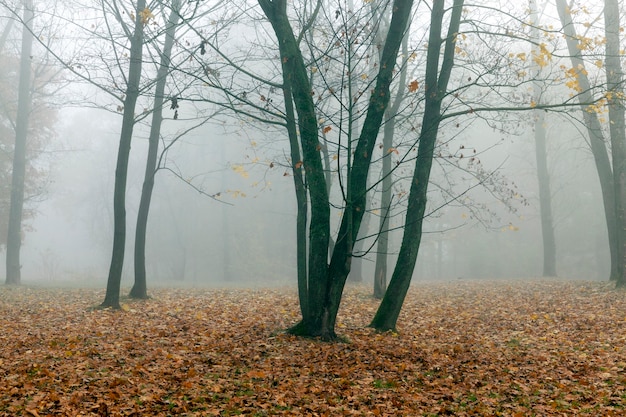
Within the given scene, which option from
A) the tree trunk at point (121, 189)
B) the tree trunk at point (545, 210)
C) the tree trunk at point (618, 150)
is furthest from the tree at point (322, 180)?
the tree trunk at point (545, 210)

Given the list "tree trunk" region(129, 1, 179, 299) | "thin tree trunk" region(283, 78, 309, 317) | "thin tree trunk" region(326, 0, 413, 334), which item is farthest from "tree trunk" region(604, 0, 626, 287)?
"tree trunk" region(129, 1, 179, 299)

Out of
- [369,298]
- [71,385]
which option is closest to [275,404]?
[71,385]

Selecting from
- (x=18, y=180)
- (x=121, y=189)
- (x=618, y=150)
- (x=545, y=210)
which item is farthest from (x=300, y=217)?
(x=545, y=210)

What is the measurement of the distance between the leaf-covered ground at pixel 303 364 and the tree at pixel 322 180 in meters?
0.58

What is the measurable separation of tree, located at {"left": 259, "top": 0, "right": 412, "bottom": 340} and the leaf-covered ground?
0.58 metres

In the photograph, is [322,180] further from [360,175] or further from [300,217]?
[300,217]

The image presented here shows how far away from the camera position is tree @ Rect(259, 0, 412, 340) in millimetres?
7993

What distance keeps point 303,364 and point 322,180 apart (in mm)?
2565

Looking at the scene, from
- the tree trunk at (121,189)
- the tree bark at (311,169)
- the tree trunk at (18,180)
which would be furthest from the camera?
the tree trunk at (18,180)

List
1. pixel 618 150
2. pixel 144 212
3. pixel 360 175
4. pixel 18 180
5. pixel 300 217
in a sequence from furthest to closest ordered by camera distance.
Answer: pixel 18 180 → pixel 618 150 → pixel 144 212 → pixel 300 217 → pixel 360 175

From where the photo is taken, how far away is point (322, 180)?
8.23 m

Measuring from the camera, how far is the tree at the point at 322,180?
7.99 m

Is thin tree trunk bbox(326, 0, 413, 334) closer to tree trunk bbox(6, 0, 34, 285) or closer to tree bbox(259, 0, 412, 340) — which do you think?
tree bbox(259, 0, 412, 340)

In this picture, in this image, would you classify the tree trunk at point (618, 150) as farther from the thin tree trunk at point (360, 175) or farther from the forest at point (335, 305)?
the thin tree trunk at point (360, 175)
